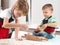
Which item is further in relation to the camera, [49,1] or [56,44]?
[49,1]

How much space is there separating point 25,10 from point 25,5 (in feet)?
0.07

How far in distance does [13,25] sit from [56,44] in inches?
7.6

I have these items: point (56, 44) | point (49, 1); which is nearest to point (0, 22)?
point (56, 44)

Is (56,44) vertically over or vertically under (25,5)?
under

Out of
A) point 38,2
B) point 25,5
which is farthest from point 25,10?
point 38,2

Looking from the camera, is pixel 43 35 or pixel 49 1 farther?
pixel 49 1

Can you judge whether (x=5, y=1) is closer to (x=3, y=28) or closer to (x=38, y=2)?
(x=38, y=2)

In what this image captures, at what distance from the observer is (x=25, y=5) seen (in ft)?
2.26

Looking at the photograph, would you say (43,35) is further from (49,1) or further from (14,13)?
(49,1)

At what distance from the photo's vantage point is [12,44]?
641 millimetres

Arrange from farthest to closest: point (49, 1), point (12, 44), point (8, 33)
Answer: point (49, 1) < point (8, 33) < point (12, 44)

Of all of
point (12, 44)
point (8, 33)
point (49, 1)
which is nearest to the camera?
point (12, 44)

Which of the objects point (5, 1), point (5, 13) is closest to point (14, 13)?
point (5, 13)

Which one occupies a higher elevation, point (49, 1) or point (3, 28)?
point (49, 1)
